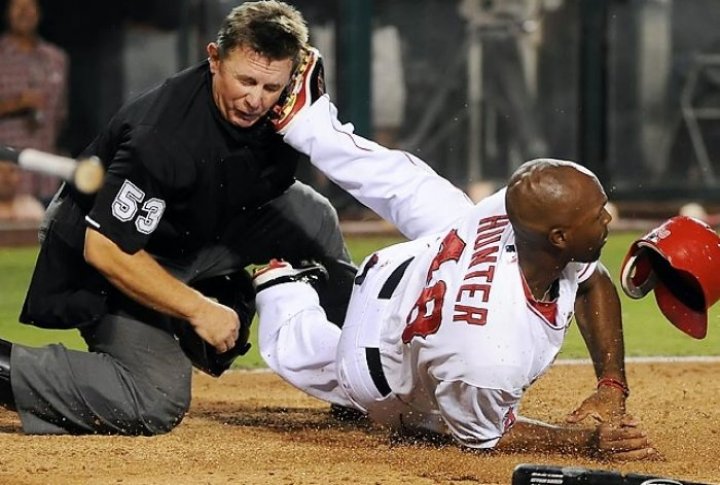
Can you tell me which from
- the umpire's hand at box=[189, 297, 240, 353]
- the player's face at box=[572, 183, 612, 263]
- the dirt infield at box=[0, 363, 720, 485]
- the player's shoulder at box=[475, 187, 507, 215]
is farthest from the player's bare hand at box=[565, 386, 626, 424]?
the umpire's hand at box=[189, 297, 240, 353]

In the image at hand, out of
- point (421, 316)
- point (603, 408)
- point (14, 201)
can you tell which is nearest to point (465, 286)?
point (421, 316)

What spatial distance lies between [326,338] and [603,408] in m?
0.93

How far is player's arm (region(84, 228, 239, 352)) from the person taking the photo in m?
4.64

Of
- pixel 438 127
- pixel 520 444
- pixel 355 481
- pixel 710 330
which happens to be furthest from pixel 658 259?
pixel 438 127

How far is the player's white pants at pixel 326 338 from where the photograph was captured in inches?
179

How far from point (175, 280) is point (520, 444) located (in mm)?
1199

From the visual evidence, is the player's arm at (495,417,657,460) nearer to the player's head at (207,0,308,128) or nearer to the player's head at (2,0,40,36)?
the player's head at (207,0,308,128)

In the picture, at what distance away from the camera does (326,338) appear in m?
4.80

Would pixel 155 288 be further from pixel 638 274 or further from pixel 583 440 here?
pixel 638 274

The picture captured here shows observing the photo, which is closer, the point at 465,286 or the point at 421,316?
the point at 465,286

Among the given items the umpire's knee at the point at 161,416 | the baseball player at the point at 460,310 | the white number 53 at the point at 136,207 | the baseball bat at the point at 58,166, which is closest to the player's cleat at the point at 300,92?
the baseball player at the point at 460,310

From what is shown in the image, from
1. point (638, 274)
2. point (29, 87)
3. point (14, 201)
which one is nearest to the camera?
point (638, 274)

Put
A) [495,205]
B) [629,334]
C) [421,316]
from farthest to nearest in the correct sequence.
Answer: [629,334]
[495,205]
[421,316]

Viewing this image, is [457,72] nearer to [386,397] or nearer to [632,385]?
[632,385]
